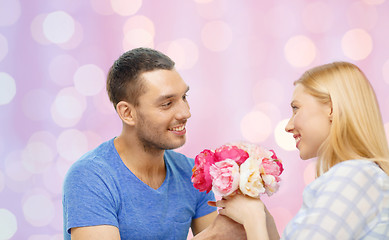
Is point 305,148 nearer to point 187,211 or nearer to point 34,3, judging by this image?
point 187,211

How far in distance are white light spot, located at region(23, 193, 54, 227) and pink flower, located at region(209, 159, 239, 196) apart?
1.66m

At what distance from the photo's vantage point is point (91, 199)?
196cm

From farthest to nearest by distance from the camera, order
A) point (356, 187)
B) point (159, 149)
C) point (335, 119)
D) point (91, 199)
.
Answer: point (159, 149), point (91, 199), point (335, 119), point (356, 187)

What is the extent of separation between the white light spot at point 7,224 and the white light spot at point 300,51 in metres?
1.90

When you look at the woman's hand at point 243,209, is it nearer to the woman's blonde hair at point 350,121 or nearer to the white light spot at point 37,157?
the woman's blonde hair at point 350,121

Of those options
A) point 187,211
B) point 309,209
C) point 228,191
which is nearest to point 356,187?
point 309,209

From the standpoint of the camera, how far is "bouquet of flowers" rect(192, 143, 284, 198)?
174 centimetres

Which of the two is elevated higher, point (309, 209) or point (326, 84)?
point (326, 84)

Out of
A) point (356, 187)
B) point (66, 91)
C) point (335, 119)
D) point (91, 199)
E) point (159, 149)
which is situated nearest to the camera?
point (356, 187)

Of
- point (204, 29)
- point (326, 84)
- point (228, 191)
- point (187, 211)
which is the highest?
point (204, 29)

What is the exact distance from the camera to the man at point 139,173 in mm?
1964

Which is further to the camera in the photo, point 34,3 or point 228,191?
point 34,3

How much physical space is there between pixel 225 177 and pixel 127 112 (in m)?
0.62

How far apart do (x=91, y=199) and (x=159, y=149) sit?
0.36 m
